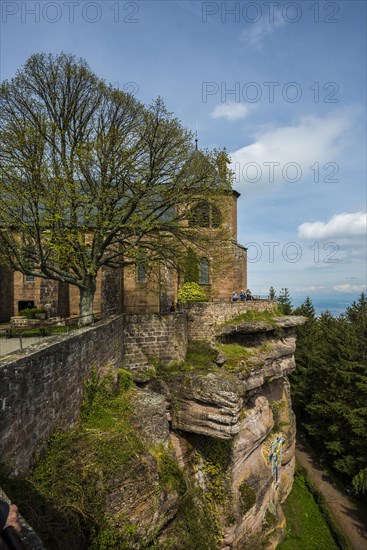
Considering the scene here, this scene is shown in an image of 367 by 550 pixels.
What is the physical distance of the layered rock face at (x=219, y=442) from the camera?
9.72 meters

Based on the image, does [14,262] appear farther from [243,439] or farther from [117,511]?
[243,439]

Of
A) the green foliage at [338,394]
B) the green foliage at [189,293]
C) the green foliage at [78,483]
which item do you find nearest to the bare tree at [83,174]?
the green foliage at [189,293]

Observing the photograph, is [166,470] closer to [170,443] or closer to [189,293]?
[170,443]

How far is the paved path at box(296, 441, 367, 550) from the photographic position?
760 inches

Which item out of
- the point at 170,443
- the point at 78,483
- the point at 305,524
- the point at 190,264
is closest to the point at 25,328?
the point at 78,483

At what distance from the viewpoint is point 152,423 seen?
1007 cm

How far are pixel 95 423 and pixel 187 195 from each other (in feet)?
34.2

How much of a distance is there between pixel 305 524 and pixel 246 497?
9195mm

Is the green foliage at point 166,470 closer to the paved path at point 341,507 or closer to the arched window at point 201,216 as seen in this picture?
the arched window at point 201,216

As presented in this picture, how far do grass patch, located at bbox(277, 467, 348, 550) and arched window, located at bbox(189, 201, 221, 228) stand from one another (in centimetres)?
1917

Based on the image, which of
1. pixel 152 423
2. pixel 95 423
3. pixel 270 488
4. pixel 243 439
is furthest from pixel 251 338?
pixel 95 423

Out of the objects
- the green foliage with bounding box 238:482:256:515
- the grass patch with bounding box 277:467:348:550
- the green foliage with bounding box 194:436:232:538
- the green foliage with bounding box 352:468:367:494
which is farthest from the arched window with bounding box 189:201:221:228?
the grass patch with bounding box 277:467:348:550

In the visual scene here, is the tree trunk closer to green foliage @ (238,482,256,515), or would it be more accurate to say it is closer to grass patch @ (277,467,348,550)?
green foliage @ (238,482,256,515)

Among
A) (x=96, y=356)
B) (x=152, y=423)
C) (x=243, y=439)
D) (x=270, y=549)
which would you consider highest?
(x=96, y=356)
